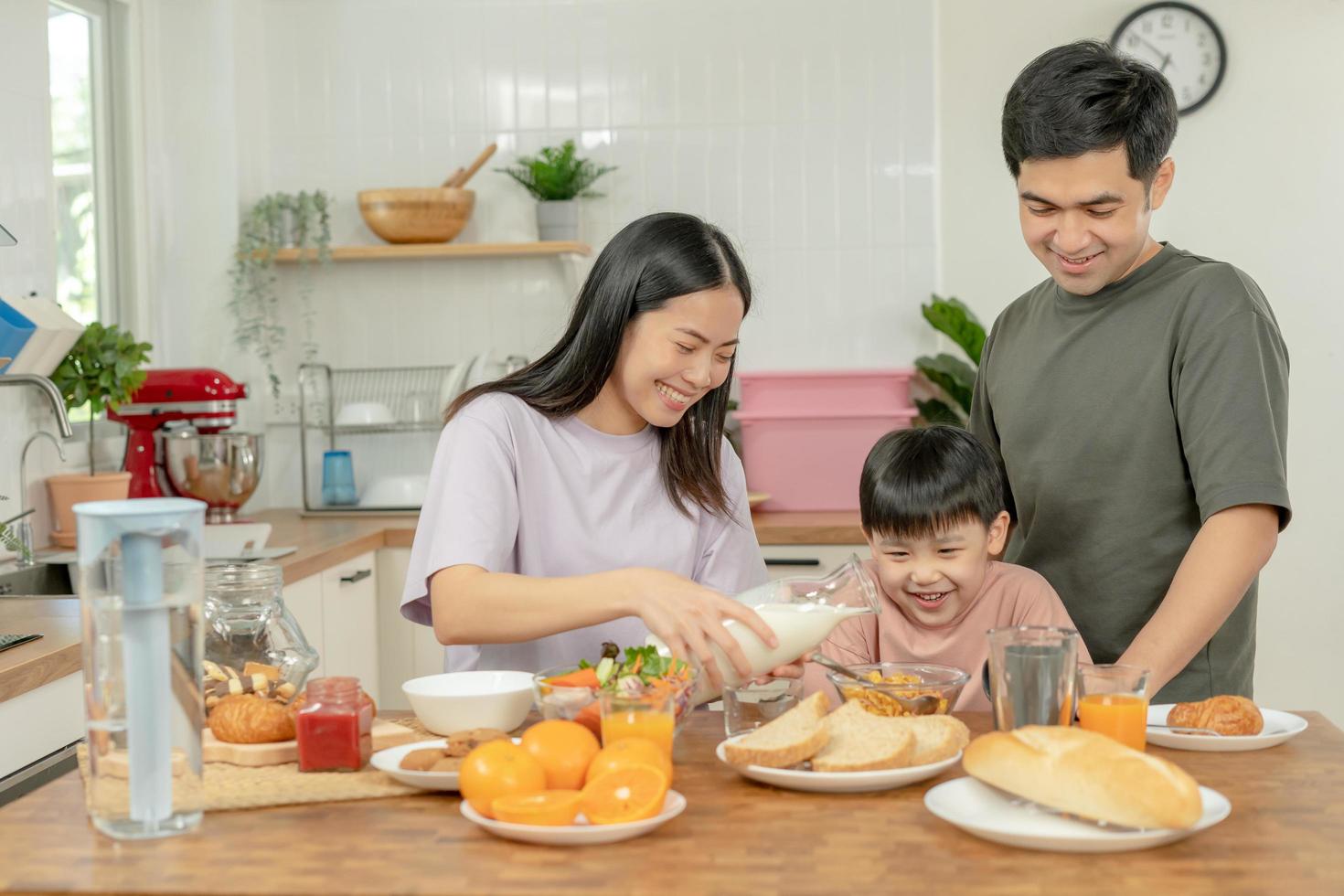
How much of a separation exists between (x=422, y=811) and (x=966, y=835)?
448 mm

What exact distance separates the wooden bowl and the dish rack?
40 cm

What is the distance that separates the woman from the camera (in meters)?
1.67

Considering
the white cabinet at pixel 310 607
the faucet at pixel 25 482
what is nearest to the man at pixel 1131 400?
the white cabinet at pixel 310 607

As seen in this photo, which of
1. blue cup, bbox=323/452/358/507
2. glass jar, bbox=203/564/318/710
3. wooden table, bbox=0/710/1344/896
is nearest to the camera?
wooden table, bbox=0/710/1344/896

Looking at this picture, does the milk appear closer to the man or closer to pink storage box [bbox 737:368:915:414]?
the man

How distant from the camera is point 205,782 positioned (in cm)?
127

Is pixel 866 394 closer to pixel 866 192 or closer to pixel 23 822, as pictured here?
pixel 866 192


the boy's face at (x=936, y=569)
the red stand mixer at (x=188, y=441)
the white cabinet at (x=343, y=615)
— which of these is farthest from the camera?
the red stand mixer at (x=188, y=441)

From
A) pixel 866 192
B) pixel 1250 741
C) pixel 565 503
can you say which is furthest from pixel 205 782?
pixel 866 192

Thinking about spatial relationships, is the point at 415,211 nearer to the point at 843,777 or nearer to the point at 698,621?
the point at 698,621

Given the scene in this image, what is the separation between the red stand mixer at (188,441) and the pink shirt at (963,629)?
195 cm

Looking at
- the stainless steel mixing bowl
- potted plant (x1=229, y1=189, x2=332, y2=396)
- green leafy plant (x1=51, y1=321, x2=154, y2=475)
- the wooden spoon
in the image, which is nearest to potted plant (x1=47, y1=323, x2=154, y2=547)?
green leafy plant (x1=51, y1=321, x2=154, y2=475)

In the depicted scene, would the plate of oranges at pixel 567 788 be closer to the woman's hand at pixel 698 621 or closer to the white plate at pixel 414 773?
the white plate at pixel 414 773

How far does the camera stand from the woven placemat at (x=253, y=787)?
1.12 metres
